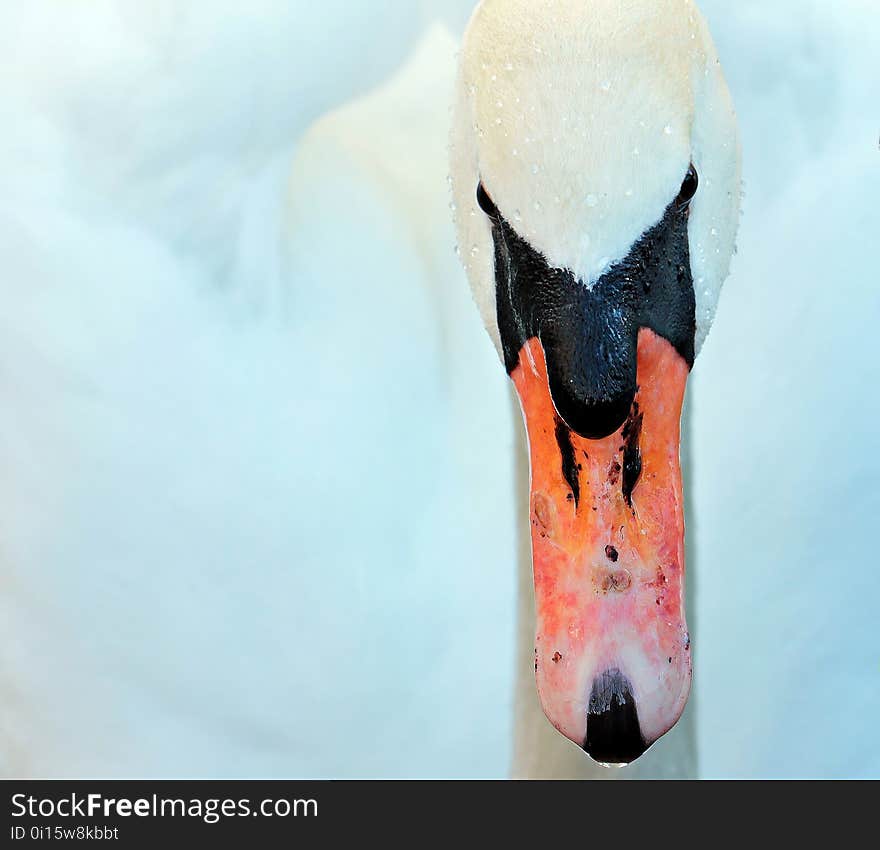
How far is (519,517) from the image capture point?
1553mm

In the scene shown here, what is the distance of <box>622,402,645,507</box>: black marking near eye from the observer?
969 millimetres

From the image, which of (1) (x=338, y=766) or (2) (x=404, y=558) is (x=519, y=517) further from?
(1) (x=338, y=766)

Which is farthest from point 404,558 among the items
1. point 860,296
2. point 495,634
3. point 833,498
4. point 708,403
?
point 860,296

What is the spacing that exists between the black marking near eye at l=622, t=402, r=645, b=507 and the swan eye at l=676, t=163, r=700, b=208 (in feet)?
0.48

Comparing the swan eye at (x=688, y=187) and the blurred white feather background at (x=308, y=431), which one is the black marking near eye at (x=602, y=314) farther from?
the blurred white feather background at (x=308, y=431)

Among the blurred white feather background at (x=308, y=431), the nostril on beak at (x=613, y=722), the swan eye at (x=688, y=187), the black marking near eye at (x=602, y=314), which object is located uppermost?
the blurred white feather background at (x=308, y=431)

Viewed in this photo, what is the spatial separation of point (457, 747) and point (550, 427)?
82cm

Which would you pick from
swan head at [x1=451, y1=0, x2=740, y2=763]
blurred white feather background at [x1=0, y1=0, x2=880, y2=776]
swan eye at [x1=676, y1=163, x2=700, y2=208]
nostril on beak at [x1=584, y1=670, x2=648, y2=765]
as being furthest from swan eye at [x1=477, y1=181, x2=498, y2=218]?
blurred white feather background at [x1=0, y1=0, x2=880, y2=776]

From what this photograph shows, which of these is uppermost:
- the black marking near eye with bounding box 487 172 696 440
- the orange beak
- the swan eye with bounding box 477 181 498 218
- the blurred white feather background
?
the blurred white feather background

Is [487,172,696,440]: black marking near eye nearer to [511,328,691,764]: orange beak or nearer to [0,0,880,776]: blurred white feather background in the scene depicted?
[511,328,691,764]: orange beak

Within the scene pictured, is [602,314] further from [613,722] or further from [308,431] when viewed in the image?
[308,431]

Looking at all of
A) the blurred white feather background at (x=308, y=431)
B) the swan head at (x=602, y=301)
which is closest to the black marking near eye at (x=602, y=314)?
the swan head at (x=602, y=301)

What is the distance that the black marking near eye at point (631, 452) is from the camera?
0.97m

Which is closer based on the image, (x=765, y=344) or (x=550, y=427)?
(x=550, y=427)
